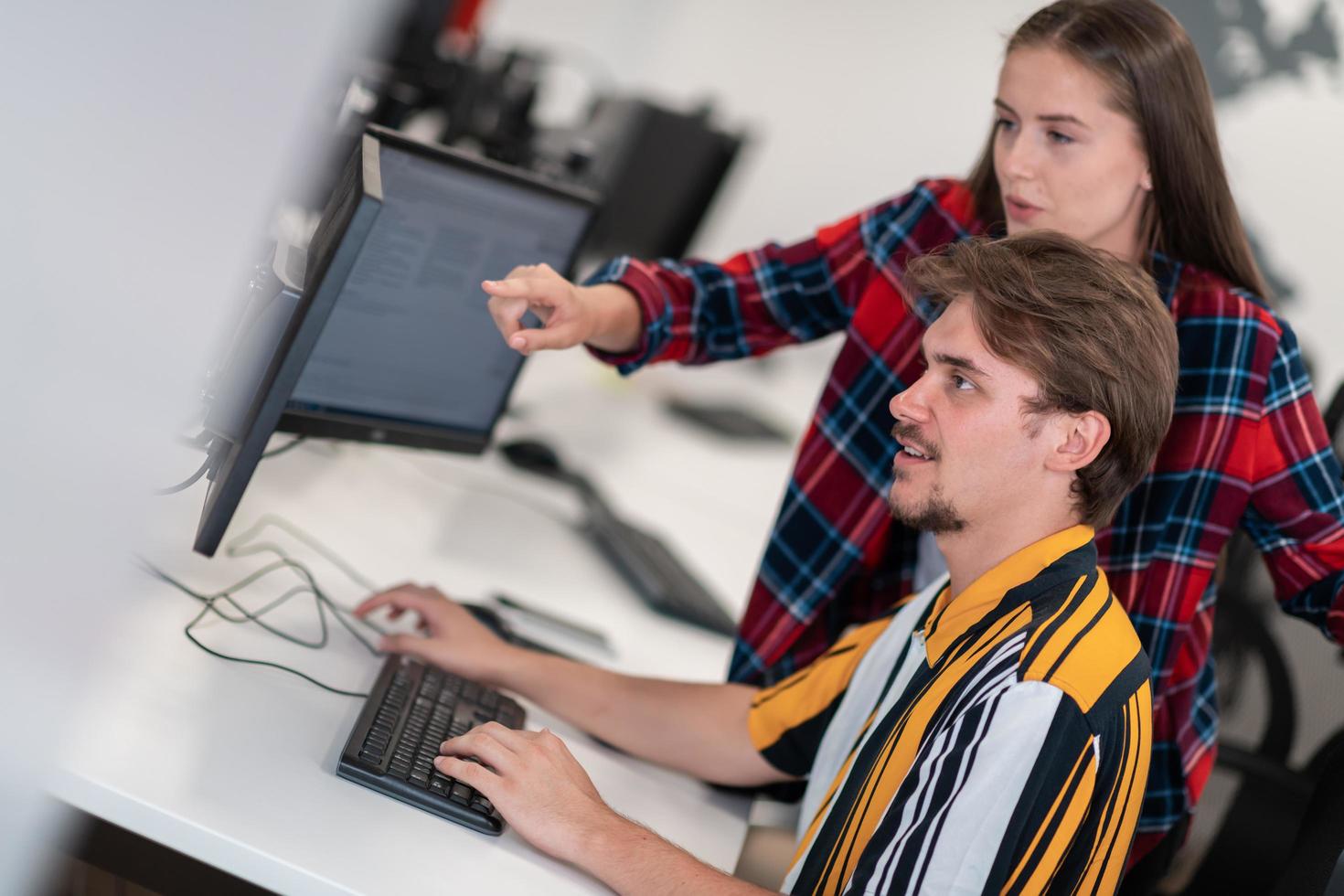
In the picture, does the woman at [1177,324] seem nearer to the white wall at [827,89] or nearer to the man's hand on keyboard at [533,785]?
the man's hand on keyboard at [533,785]

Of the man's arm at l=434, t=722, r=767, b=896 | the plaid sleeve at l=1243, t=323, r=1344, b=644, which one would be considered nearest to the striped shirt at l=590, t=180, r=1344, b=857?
the plaid sleeve at l=1243, t=323, r=1344, b=644

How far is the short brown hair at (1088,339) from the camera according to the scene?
109cm

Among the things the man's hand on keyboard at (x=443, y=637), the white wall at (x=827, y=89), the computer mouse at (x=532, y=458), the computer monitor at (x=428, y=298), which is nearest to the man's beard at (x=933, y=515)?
the man's hand on keyboard at (x=443, y=637)

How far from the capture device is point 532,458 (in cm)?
212

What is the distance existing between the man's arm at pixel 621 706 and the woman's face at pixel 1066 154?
62 cm

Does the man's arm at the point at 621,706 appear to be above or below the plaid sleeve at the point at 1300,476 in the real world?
below

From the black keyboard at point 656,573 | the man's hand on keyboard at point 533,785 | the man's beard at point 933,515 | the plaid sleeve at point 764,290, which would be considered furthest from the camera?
the black keyboard at point 656,573

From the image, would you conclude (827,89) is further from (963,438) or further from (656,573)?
(963,438)

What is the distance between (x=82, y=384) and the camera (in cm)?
60

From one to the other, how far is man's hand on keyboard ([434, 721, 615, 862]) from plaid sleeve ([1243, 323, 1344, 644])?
2.60ft

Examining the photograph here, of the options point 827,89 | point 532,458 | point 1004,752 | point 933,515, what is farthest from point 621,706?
point 827,89

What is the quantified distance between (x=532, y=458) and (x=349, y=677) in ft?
2.98

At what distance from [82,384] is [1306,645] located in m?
1.64

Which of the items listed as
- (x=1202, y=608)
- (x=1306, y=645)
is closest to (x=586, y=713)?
(x=1202, y=608)
